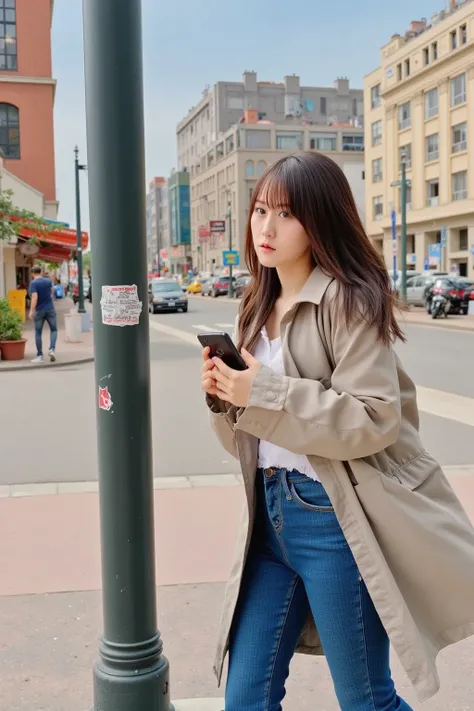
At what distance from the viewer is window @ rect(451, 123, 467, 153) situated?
49062 mm

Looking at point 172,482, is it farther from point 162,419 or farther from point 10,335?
point 10,335

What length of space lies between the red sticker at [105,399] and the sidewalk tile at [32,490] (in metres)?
4.01

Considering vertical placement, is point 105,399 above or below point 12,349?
above

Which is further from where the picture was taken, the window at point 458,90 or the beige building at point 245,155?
the beige building at point 245,155

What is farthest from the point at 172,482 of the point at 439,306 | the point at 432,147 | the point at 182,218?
the point at 182,218

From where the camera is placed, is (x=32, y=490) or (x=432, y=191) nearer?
(x=32, y=490)

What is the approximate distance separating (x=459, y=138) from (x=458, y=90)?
2.89 m

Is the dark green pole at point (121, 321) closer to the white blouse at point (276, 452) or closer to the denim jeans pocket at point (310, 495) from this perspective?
the white blouse at point (276, 452)

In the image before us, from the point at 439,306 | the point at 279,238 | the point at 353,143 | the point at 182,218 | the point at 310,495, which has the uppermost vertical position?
the point at 353,143

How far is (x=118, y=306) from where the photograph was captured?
224 cm

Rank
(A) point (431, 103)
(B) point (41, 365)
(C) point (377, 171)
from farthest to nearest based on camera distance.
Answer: (C) point (377, 171)
(A) point (431, 103)
(B) point (41, 365)

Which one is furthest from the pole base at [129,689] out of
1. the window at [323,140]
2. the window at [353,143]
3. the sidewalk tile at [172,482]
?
the window at [353,143]

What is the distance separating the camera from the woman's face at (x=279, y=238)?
1.99m

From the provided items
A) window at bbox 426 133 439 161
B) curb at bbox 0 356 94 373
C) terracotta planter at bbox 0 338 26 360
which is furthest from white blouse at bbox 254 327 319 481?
window at bbox 426 133 439 161
